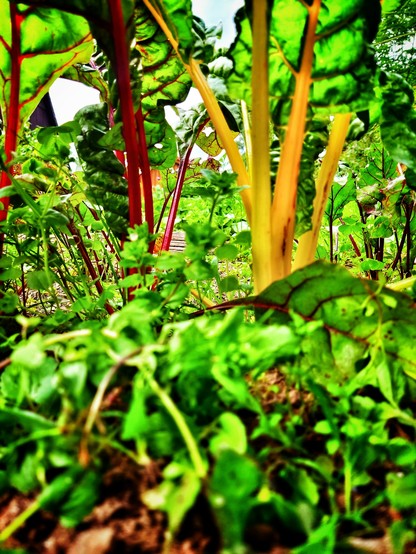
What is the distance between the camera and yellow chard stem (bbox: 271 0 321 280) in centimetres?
64

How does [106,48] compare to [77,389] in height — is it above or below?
above

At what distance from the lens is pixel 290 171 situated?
2.13 feet

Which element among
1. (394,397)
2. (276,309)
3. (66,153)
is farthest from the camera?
(66,153)

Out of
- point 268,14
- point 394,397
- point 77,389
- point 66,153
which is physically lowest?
point 394,397

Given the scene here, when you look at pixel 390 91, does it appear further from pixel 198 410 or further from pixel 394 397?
pixel 198 410

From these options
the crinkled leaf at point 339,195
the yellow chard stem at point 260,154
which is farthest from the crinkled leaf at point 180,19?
the crinkled leaf at point 339,195

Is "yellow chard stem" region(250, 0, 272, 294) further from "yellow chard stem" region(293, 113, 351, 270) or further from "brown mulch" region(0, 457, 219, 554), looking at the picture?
"brown mulch" region(0, 457, 219, 554)

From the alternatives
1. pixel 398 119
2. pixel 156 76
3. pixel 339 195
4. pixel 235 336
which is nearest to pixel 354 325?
pixel 235 336

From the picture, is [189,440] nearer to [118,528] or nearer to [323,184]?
[118,528]

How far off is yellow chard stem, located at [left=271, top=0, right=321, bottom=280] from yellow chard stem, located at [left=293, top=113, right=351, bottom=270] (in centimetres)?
13

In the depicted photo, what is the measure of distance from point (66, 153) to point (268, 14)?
18.3 inches

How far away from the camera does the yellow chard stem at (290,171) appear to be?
64 centimetres

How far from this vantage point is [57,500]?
25 cm

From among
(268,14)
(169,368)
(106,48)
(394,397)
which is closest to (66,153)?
(106,48)
